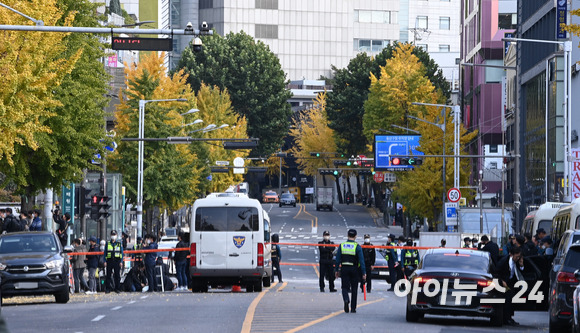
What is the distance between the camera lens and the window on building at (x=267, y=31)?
509ft

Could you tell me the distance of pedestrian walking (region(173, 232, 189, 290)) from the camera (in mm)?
37094

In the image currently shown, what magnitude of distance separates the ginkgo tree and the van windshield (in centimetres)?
4192

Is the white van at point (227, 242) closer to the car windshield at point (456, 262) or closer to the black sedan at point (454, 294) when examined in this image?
the car windshield at point (456, 262)

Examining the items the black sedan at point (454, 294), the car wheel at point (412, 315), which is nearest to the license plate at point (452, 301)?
the black sedan at point (454, 294)

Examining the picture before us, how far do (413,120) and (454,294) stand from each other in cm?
6622

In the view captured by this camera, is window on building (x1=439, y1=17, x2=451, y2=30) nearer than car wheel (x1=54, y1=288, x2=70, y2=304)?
No

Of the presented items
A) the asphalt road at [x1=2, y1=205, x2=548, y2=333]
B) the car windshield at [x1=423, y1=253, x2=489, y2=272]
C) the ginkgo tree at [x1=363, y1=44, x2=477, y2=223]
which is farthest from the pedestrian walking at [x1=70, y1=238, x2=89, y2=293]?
the ginkgo tree at [x1=363, y1=44, x2=477, y2=223]

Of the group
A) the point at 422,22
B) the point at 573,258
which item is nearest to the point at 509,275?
the point at 573,258

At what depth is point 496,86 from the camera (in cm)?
9369

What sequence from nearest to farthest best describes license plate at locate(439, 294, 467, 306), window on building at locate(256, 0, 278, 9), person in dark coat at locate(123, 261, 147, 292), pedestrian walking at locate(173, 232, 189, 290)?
license plate at locate(439, 294, 467, 306), pedestrian walking at locate(173, 232, 189, 290), person in dark coat at locate(123, 261, 147, 292), window on building at locate(256, 0, 278, 9)

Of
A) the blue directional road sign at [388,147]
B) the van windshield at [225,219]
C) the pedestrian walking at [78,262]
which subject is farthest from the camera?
the blue directional road sign at [388,147]

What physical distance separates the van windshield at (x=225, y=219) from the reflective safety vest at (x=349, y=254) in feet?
A: 31.9

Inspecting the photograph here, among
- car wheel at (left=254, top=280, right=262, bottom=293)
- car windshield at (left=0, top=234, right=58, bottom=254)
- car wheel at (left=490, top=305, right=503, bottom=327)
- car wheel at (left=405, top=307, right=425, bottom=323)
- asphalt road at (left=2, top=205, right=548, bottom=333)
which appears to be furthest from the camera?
car wheel at (left=254, top=280, right=262, bottom=293)

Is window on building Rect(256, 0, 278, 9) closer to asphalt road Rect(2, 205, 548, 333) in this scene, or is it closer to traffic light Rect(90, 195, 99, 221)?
traffic light Rect(90, 195, 99, 221)
